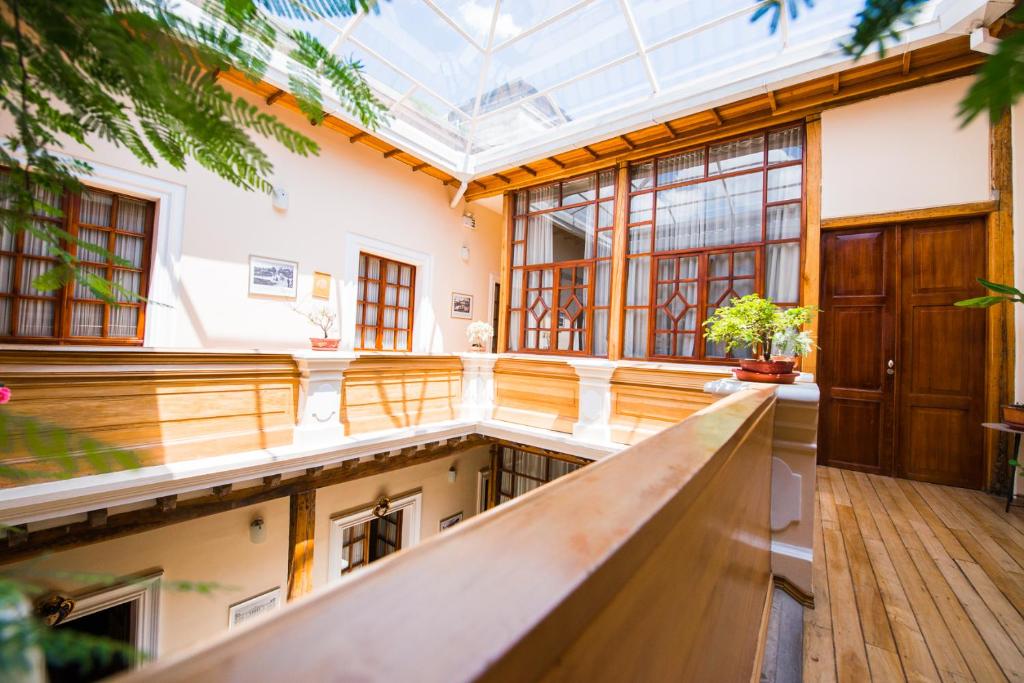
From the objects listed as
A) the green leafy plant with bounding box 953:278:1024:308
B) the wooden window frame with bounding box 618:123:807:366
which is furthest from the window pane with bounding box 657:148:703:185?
the green leafy plant with bounding box 953:278:1024:308

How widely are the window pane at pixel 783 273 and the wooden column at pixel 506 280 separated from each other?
337 cm

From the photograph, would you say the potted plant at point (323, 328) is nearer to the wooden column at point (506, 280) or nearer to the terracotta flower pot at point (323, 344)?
the terracotta flower pot at point (323, 344)

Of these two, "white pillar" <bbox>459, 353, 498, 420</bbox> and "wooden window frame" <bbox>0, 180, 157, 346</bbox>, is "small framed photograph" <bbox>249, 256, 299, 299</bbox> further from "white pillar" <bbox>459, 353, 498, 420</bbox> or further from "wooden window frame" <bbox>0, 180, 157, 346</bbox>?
"white pillar" <bbox>459, 353, 498, 420</bbox>

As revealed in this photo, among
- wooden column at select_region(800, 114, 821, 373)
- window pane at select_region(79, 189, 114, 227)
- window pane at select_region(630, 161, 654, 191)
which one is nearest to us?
window pane at select_region(79, 189, 114, 227)

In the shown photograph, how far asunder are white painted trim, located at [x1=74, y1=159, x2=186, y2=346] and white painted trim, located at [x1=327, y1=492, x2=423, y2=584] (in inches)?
99.0

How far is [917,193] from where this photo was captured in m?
3.97

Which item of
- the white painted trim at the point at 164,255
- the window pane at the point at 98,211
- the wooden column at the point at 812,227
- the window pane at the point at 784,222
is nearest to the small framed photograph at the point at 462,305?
the white painted trim at the point at 164,255

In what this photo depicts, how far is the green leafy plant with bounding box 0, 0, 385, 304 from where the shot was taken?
1.61ft

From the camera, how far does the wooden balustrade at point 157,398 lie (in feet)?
8.68

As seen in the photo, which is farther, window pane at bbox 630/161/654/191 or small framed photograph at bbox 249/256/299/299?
window pane at bbox 630/161/654/191

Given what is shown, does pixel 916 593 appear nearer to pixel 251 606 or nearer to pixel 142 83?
pixel 142 83

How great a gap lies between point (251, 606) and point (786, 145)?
22.5 ft

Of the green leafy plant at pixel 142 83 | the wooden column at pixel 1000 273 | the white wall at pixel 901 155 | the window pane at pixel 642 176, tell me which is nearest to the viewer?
the green leafy plant at pixel 142 83

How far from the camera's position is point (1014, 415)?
11.0 ft
